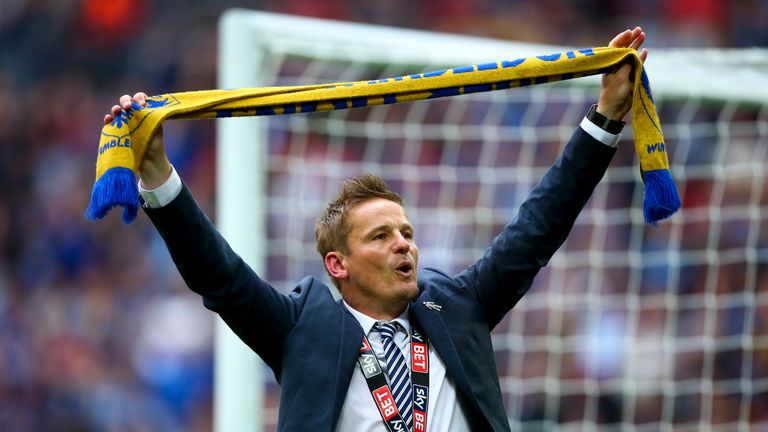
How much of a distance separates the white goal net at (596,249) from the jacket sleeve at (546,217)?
2250mm

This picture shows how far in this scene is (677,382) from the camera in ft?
21.6

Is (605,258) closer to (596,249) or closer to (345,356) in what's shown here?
Result: (596,249)

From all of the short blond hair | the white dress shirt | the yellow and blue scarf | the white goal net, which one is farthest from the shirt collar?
the white goal net

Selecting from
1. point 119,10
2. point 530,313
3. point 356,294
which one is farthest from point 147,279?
point 356,294

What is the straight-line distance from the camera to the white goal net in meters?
6.17

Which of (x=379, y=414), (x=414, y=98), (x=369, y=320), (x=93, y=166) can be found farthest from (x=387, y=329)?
(x=93, y=166)

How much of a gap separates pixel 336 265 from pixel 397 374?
1.48 ft

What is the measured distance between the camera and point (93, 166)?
10055 mm

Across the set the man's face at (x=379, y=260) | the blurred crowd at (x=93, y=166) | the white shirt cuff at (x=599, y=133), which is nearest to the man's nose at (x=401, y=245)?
the man's face at (x=379, y=260)

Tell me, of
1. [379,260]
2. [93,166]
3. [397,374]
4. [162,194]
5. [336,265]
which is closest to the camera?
[162,194]

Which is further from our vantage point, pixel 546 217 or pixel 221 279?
pixel 546 217

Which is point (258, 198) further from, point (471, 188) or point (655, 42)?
point (655, 42)

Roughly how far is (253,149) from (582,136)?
5.59ft

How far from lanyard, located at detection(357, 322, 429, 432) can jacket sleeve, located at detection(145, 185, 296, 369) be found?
240 millimetres
